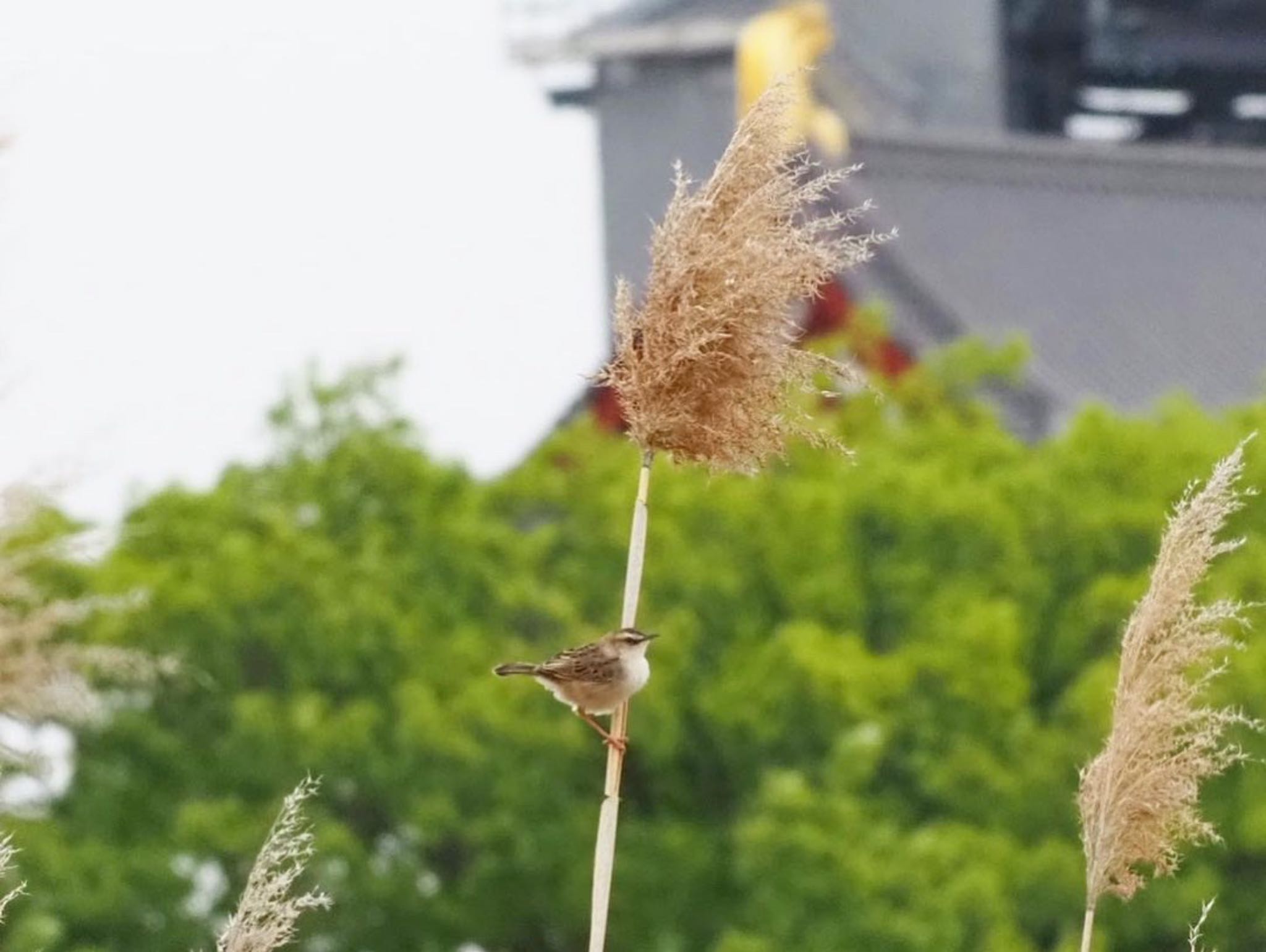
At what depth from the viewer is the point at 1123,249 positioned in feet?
98.3

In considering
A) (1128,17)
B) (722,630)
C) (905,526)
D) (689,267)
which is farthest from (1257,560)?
(1128,17)

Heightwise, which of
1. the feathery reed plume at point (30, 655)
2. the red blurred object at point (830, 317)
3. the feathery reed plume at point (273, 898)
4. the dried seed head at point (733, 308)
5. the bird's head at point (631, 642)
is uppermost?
the dried seed head at point (733, 308)

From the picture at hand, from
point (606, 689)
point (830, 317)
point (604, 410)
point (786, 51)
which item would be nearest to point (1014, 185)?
point (786, 51)

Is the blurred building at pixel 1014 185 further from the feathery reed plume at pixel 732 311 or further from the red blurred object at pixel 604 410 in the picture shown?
the feathery reed plume at pixel 732 311

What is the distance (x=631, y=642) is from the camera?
3.14 meters

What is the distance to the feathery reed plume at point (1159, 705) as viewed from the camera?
303 cm

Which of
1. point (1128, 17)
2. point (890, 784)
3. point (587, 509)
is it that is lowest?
point (890, 784)

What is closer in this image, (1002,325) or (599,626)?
(599,626)

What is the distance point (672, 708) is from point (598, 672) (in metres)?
11.9

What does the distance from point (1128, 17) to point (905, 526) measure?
18165 millimetres

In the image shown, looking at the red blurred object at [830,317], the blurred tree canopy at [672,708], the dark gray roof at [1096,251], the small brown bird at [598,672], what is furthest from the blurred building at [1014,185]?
the small brown bird at [598,672]

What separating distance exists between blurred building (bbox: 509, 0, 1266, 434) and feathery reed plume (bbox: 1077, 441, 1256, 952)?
71.4ft

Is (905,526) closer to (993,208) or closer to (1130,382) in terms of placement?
(1130,382)

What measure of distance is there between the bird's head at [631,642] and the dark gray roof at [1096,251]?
23384mm
